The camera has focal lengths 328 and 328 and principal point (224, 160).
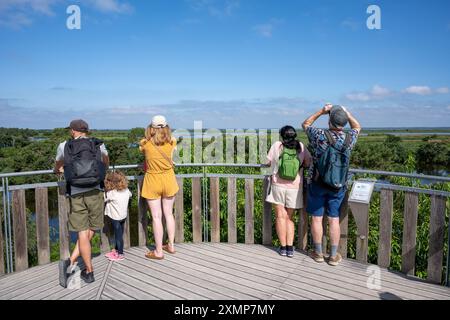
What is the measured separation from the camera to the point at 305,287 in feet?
10.9

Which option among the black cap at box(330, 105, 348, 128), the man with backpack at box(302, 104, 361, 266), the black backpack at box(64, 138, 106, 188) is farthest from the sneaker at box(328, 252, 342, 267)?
the black backpack at box(64, 138, 106, 188)

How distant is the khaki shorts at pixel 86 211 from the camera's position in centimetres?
338

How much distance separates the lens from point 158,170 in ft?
12.7

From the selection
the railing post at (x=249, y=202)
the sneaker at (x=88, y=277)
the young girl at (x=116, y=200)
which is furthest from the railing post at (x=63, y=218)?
the railing post at (x=249, y=202)

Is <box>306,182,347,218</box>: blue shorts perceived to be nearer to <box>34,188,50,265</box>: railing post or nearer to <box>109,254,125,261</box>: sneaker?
<box>109,254,125,261</box>: sneaker

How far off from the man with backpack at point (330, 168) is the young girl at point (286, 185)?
16cm

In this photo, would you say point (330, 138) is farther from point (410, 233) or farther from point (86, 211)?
point (86, 211)

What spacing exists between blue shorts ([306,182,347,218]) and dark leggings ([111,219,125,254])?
2339 millimetres

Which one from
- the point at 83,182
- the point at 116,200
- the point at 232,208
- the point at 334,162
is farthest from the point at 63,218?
the point at 334,162

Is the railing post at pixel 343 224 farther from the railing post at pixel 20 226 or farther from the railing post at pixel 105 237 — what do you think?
the railing post at pixel 20 226

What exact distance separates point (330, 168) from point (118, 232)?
2678mm

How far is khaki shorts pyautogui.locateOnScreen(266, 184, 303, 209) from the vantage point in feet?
13.0
